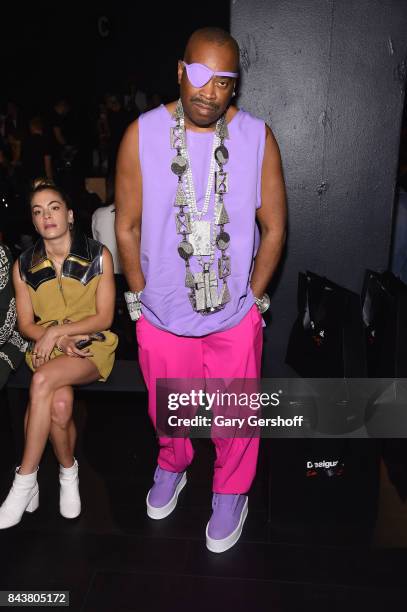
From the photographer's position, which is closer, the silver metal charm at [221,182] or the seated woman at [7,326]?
the silver metal charm at [221,182]

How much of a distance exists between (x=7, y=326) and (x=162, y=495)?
102 cm

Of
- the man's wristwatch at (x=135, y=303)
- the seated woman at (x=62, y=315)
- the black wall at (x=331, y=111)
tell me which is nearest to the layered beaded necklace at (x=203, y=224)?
the man's wristwatch at (x=135, y=303)

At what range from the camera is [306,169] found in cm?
302

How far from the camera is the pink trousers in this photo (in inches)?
87.3

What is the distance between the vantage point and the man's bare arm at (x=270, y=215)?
80.2 inches

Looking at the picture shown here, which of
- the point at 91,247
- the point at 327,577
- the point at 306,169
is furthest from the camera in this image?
the point at 306,169

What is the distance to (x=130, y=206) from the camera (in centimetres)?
211

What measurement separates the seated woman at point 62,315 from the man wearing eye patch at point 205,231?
1.08 feet

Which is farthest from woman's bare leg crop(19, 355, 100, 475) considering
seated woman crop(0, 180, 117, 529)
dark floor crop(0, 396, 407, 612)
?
dark floor crop(0, 396, 407, 612)

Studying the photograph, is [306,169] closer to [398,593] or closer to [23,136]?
[398,593]

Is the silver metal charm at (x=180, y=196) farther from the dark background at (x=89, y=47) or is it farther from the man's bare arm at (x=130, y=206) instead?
the dark background at (x=89, y=47)

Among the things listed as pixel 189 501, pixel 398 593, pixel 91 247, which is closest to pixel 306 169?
pixel 91 247

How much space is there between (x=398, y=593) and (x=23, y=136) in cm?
584

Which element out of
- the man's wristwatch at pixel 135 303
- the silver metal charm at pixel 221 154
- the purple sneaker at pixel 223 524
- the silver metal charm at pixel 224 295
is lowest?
the purple sneaker at pixel 223 524
